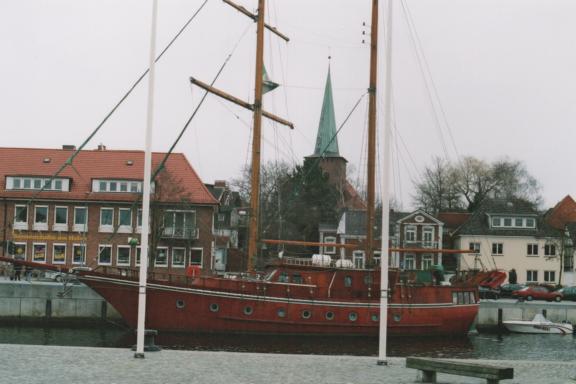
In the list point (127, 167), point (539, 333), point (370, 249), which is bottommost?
point (539, 333)

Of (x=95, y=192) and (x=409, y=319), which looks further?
(x=95, y=192)

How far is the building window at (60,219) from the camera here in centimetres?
5853

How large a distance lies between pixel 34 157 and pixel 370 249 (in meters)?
36.0

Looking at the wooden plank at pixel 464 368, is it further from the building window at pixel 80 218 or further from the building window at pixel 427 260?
the building window at pixel 427 260

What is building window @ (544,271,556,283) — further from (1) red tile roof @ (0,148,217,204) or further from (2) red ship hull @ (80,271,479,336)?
(2) red ship hull @ (80,271,479,336)

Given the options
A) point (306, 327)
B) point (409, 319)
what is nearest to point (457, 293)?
point (409, 319)

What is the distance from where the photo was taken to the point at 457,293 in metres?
38.6

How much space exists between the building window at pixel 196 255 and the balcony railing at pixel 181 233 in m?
1.38

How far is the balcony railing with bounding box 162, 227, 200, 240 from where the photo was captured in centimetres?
5773

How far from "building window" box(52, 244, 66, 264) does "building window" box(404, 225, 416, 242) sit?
3213 cm

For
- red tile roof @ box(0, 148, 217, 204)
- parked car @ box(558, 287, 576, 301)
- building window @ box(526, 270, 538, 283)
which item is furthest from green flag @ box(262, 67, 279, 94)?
building window @ box(526, 270, 538, 283)

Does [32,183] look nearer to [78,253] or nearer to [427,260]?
[78,253]

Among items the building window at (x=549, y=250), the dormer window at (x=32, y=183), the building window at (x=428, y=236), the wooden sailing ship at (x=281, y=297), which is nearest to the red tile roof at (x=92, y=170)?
the dormer window at (x=32, y=183)

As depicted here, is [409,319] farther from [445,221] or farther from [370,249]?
[445,221]
